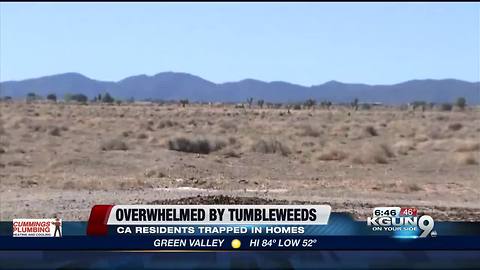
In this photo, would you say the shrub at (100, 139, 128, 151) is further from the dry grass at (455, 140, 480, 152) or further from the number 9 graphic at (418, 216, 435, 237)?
the number 9 graphic at (418, 216, 435, 237)

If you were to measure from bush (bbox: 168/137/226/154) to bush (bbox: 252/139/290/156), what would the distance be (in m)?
1.50

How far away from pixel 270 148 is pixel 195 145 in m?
2.97

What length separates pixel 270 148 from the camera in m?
30.6

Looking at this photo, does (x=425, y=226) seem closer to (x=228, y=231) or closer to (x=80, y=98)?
(x=228, y=231)

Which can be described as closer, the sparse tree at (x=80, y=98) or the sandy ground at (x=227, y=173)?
the sandy ground at (x=227, y=173)

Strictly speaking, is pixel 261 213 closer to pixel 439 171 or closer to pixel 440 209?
pixel 440 209

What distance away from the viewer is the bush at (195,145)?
3055cm

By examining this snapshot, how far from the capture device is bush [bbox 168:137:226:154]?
3055 centimetres

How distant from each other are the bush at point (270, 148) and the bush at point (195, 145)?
1.50m

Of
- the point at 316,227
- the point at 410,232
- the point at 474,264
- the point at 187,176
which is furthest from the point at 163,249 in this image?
the point at 187,176

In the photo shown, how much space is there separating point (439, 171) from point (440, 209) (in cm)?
1286

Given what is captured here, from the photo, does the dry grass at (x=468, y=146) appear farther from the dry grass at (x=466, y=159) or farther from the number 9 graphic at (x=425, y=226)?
the number 9 graphic at (x=425, y=226)

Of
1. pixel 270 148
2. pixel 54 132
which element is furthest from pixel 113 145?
pixel 54 132

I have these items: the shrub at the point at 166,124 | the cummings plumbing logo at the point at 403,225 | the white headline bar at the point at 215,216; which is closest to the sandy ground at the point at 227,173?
the cummings plumbing logo at the point at 403,225
